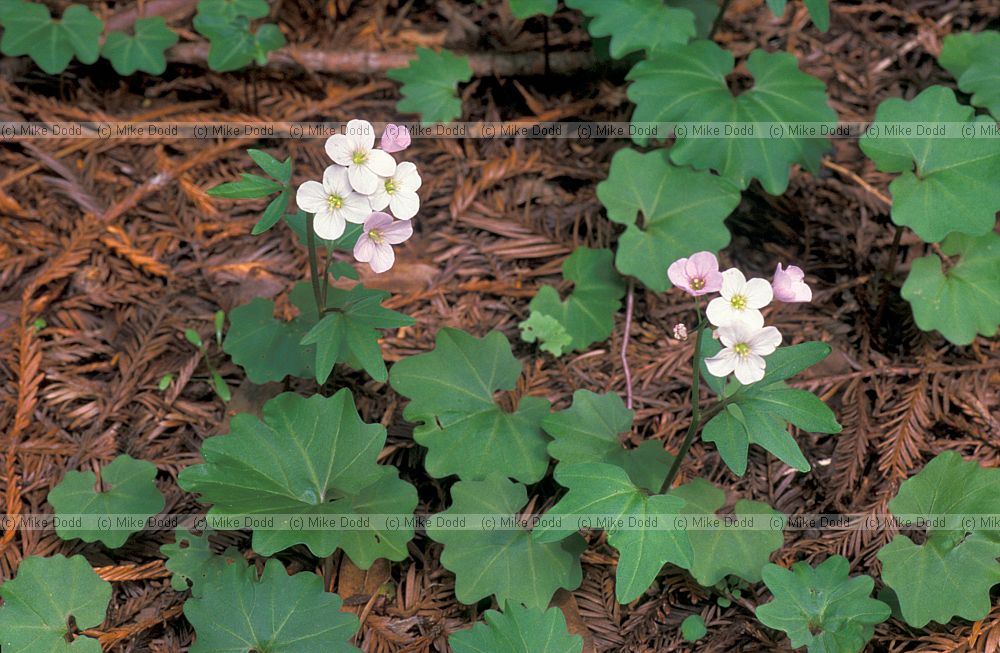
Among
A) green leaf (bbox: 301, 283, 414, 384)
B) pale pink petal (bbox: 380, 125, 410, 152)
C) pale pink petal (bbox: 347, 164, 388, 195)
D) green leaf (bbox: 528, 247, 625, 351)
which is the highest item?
pale pink petal (bbox: 380, 125, 410, 152)

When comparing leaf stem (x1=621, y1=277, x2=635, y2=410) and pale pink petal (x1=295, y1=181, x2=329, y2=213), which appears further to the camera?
leaf stem (x1=621, y1=277, x2=635, y2=410)

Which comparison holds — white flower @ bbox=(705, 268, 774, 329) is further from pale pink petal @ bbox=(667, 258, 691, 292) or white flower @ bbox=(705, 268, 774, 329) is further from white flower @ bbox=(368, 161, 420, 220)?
white flower @ bbox=(368, 161, 420, 220)

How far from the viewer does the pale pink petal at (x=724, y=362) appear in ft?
6.90

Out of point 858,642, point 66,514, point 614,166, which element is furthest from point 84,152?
point 858,642

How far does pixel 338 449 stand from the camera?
257 cm

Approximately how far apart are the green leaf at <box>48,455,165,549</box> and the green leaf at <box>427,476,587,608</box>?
88cm

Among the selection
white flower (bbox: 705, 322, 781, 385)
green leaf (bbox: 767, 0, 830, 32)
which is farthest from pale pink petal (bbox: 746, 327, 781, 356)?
green leaf (bbox: 767, 0, 830, 32)

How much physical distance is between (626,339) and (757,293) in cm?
100

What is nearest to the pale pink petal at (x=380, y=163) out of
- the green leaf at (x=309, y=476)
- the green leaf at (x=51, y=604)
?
the green leaf at (x=309, y=476)

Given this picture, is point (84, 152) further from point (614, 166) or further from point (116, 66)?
point (614, 166)

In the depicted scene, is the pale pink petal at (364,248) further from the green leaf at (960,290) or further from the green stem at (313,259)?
the green leaf at (960,290)

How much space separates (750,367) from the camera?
212 cm

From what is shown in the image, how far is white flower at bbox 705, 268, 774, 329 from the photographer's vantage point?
6.86 ft

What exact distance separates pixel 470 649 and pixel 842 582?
41.2 inches
